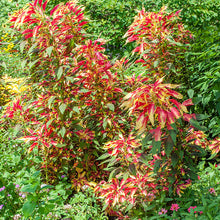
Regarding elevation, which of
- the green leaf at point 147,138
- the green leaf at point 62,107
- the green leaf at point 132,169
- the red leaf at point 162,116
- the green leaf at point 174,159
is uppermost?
the red leaf at point 162,116

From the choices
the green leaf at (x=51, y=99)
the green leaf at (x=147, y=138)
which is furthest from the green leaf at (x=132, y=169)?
the green leaf at (x=51, y=99)

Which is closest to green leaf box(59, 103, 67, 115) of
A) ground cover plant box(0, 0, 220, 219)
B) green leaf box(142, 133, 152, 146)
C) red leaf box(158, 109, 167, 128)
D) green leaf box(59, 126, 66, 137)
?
ground cover plant box(0, 0, 220, 219)

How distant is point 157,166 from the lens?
2090mm

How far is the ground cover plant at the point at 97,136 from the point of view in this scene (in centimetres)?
215

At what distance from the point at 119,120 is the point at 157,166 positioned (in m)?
0.66

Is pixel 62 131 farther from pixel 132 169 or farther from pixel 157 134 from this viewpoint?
pixel 157 134

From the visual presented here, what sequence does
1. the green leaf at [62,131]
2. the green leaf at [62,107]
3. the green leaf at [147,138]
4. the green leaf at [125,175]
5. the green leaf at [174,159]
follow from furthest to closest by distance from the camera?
the green leaf at [62,131] → the green leaf at [62,107] → the green leaf at [125,175] → the green leaf at [174,159] → the green leaf at [147,138]

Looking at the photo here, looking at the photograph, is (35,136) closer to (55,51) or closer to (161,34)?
(55,51)

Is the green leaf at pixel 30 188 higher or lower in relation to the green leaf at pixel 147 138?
lower

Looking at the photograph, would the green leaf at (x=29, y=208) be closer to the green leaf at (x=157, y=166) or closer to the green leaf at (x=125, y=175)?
the green leaf at (x=125, y=175)

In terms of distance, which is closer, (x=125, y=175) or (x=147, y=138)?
(x=147, y=138)

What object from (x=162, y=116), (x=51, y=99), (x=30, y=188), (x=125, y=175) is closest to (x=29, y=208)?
(x=30, y=188)

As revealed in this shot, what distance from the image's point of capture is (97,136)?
2.71 metres

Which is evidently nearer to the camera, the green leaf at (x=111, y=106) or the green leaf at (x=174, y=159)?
the green leaf at (x=174, y=159)
